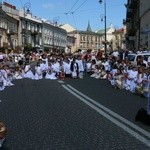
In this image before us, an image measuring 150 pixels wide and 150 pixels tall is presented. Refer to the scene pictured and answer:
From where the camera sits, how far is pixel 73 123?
40.0 ft

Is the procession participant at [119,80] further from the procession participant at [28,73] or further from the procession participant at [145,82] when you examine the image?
the procession participant at [28,73]

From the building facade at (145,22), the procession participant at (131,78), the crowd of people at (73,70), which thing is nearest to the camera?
the procession participant at (131,78)

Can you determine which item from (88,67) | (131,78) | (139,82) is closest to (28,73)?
(88,67)

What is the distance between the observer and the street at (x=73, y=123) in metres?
9.64

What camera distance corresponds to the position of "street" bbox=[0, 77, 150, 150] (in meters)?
9.64

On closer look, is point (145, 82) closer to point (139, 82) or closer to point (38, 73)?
point (139, 82)

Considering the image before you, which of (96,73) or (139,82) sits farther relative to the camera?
(96,73)

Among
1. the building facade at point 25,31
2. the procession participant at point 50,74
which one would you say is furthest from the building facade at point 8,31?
the procession participant at point 50,74

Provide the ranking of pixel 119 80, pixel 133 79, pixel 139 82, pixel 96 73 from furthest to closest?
pixel 96 73 < pixel 119 80 < pixel 133 79 < pixel 139 82

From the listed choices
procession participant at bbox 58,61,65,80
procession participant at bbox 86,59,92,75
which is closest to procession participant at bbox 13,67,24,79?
procession participant at bbox 58,61,65,80

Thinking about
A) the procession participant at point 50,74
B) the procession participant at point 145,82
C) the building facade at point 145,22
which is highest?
the building facade at point 145,22

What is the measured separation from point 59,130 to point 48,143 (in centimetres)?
149

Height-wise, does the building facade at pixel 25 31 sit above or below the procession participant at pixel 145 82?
above

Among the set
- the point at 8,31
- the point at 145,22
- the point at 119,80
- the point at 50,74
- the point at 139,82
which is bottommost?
the point at 50,74
